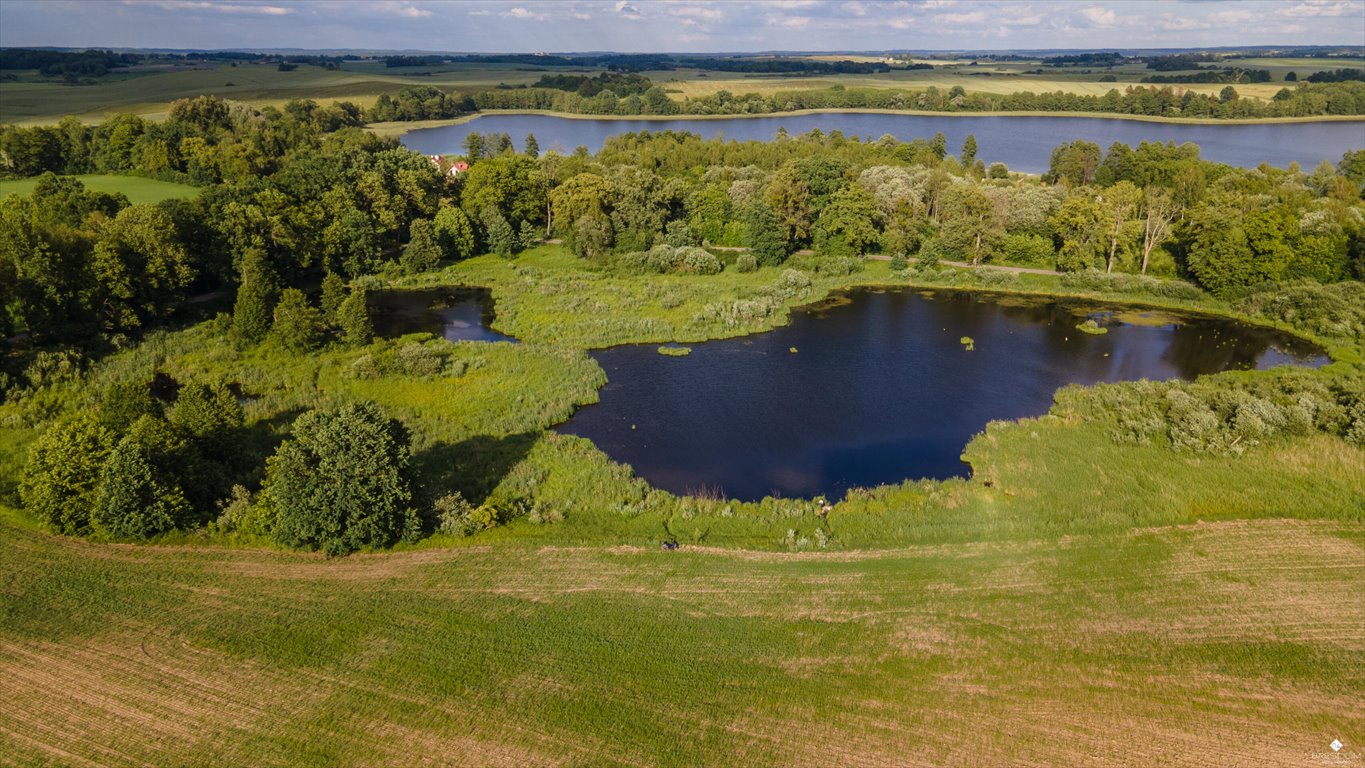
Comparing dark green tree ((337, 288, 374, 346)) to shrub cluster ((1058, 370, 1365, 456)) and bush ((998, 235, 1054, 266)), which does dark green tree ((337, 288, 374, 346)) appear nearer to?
shrub cluster ((1058, 370, 1365, 456))

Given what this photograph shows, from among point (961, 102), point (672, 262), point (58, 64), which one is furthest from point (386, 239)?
point (58, 64)

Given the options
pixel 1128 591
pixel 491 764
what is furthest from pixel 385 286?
pixel 1128 591

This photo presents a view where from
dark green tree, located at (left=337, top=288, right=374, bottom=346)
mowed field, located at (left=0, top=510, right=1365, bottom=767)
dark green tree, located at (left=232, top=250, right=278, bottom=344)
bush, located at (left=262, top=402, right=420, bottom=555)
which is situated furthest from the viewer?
dark green tree, located at (left=337, top=288, right=374, bottom=346)

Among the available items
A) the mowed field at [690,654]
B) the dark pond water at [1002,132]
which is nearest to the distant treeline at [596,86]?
the dark pond water at [1002,132]

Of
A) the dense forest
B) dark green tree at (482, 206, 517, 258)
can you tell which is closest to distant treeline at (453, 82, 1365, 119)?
the dense forest

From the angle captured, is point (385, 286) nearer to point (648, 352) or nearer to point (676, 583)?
point (648, 352)

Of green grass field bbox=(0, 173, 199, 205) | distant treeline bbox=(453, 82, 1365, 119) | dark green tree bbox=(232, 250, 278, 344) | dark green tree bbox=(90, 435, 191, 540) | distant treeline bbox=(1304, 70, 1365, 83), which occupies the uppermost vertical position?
distant treeline bbox=(1304, 70, 1365, 83)
